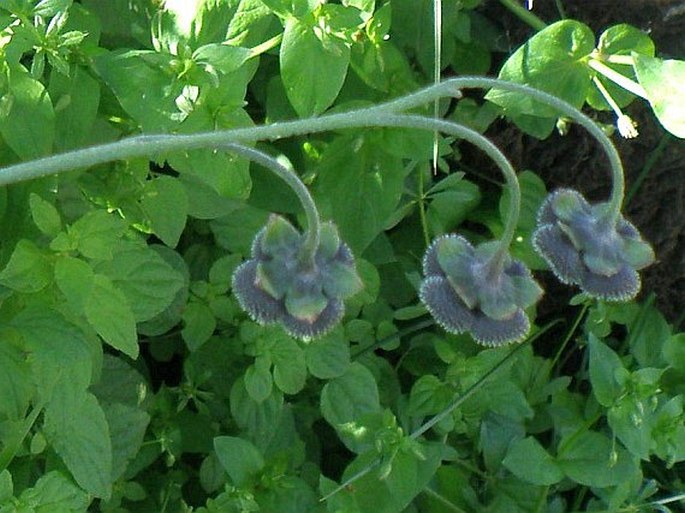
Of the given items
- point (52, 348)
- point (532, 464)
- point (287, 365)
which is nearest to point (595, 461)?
point (532, 464)

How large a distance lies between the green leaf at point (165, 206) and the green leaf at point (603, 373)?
64 cm

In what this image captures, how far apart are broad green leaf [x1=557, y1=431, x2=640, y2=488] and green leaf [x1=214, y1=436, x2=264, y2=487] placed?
0.47 meters

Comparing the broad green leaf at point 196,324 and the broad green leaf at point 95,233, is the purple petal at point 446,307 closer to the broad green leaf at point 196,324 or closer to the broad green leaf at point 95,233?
the broad green leaf at point 95,233

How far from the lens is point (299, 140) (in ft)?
5.53

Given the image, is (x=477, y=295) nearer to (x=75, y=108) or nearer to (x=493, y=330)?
(x=493, y=330)

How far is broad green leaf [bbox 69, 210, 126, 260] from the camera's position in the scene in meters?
1.29

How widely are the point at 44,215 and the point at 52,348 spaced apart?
15cm

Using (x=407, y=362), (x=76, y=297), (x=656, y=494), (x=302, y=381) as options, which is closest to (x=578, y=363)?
(x=656, y=494)

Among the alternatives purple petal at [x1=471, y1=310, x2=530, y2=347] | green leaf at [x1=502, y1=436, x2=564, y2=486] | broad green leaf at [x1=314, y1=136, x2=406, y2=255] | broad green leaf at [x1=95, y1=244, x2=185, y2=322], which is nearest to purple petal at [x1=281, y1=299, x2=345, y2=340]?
purple petal at [x1=471, y1=310, x2=530, y2=347]

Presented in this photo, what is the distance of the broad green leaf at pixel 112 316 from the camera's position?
130 cm

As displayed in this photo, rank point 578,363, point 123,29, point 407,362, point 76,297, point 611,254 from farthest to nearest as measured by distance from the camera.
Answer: point 578,363
point 407,362
point 123,29
point 76,297
point 611,254

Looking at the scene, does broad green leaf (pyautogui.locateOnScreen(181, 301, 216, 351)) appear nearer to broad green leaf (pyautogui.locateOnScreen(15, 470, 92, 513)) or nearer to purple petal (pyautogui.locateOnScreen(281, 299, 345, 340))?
A: broad green leaf (pyautogui.locateOnScreen(15, 470, 92, 513))

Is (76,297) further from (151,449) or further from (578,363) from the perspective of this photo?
(578,363)

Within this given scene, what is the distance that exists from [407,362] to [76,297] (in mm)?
736
